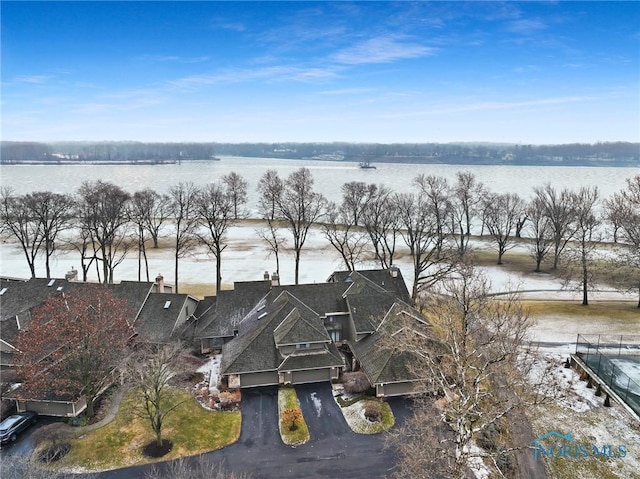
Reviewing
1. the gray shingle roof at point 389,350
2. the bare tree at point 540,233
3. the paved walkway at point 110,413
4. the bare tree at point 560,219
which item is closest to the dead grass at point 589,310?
the bare tree at point 560,219

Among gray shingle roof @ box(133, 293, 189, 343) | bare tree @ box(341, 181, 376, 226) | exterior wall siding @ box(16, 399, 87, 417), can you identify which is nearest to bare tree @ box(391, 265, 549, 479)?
gray shingle roof @ box(133, 293, 189, 343)

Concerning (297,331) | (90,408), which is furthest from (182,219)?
(90,408)

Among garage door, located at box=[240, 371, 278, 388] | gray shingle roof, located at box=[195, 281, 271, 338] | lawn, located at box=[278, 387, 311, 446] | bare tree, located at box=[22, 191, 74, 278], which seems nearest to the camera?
lawn, located at box=[278, 387, 311, 446]

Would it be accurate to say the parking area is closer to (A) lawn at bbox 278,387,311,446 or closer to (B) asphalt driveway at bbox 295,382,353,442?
(A) lawn at bbox 278,387,311,446

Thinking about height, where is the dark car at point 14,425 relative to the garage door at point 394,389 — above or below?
below

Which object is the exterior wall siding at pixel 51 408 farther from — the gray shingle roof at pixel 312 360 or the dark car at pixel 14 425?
the gray shingle roof at pixel 312 360

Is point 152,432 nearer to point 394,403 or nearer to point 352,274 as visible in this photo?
point 394,403
